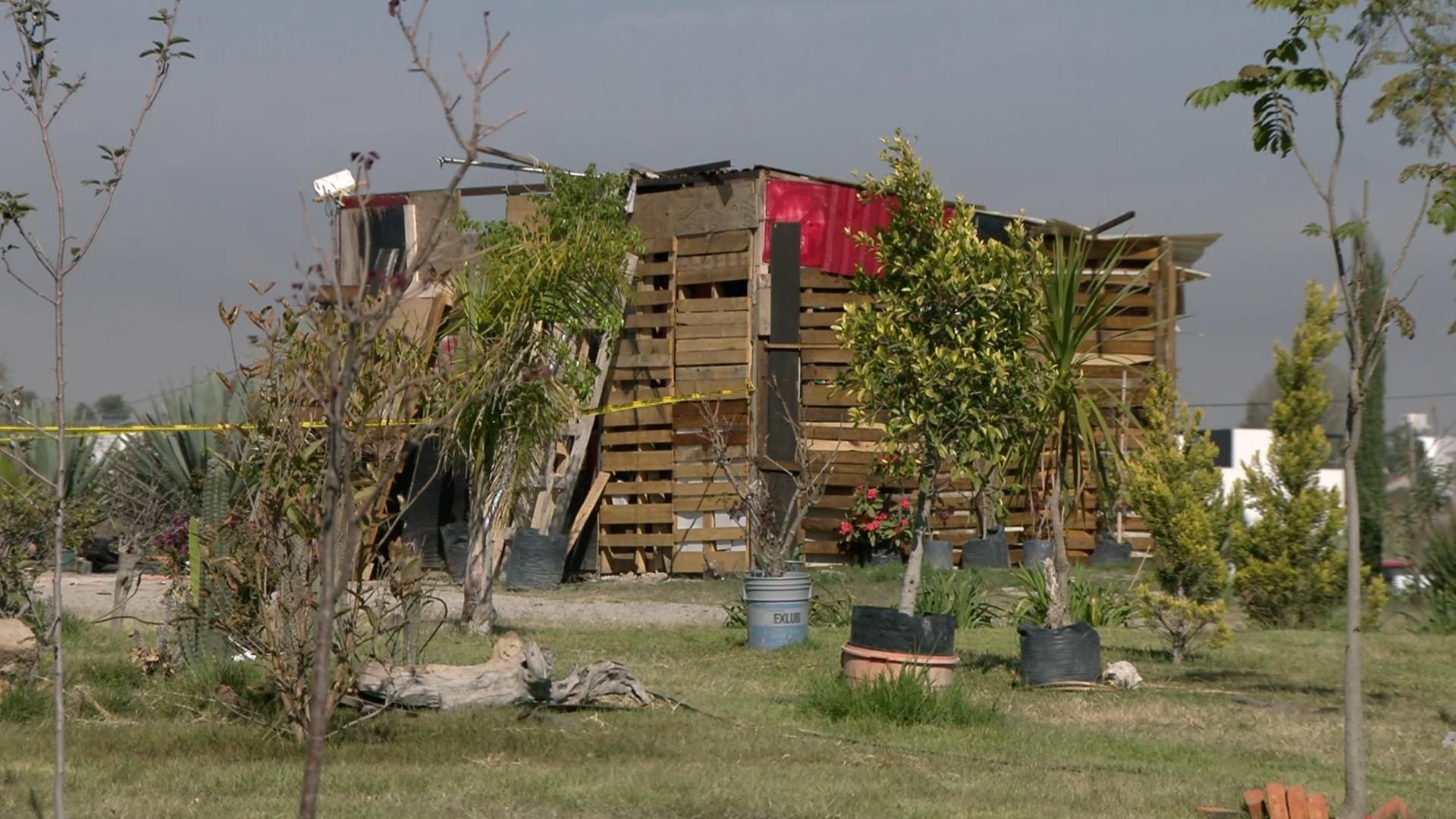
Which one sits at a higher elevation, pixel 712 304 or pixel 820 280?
pixel 820 280

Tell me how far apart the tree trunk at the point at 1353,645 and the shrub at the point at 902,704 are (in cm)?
274

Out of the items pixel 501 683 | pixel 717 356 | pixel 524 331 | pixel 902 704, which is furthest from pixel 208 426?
pixel 717 356

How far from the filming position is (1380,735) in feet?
31.0

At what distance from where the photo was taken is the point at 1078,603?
1471 cm

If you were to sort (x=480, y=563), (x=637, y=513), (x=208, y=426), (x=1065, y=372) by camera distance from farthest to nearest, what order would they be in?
(x=637, y=513) < (x=480, y=563) < (x=208, y=426) < (x=1065, y=372)

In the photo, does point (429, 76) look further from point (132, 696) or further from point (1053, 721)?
point (1053, 721)

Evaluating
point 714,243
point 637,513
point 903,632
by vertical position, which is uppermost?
point 714,243

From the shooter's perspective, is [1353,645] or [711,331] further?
[711,331]

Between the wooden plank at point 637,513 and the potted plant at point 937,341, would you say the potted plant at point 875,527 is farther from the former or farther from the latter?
the potted plant at point 937,341

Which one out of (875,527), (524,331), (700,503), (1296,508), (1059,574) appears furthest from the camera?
(700,503)

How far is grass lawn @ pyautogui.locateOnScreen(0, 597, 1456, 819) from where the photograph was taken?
21.3 ft

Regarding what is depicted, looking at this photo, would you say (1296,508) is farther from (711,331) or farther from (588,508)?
(588,508)

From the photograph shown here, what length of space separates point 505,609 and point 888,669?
8.13 meters

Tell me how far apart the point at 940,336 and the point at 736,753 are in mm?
3746
